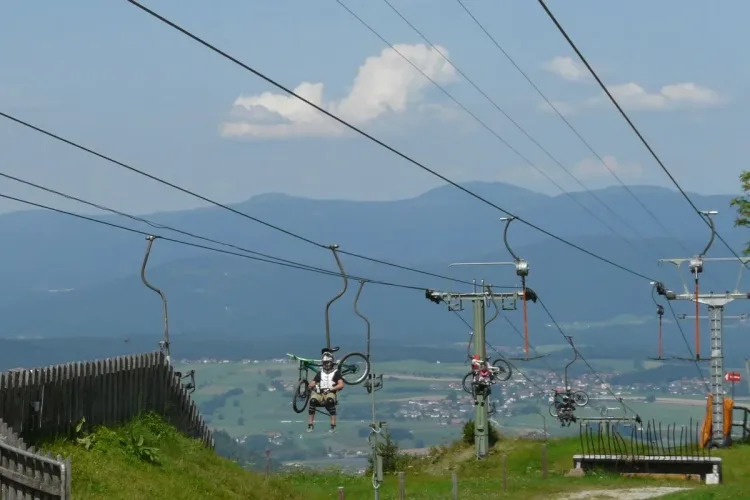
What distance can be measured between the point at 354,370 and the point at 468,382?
19.5 m

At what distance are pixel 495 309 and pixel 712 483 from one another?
11.4 meters

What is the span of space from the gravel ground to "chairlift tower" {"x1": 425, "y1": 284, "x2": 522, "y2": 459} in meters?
12.7

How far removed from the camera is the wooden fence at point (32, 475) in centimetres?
1783

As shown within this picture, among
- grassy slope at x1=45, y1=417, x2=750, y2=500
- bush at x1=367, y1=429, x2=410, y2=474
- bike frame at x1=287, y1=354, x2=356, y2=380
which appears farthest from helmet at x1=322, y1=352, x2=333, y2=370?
bush at x1=367, y1=429, x2=410, y2=474

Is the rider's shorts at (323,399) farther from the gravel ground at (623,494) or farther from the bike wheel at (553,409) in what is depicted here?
the bike wheel at (553,409)

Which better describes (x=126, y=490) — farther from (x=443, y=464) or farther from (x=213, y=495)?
(x=443, y=464)

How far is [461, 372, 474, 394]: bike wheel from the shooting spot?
48.9m

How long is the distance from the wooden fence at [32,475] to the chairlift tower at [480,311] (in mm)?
35923

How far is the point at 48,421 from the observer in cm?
2745

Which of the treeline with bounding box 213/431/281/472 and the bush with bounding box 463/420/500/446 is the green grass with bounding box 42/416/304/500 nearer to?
the treeline with bounding box 213/431/281/472

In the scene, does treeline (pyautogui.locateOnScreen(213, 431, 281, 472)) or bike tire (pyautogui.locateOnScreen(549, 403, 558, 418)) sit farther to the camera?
bike tire (pyautogui.locateOnScreen(549, 403, 558, 418))

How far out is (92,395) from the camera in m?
29.3

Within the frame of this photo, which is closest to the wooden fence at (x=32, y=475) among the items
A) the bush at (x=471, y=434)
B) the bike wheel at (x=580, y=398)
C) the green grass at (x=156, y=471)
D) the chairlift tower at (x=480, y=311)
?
the green grass at (x=156, y=471)

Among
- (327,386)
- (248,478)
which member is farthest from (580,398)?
(327,386)
